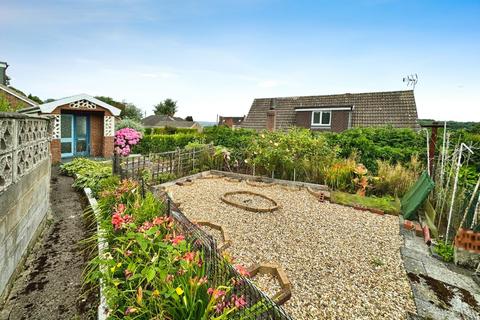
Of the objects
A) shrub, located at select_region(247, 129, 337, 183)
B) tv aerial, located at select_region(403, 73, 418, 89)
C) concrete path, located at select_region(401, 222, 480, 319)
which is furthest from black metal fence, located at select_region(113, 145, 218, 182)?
tv aerial, located at select_region(403, 73, 418, 89)

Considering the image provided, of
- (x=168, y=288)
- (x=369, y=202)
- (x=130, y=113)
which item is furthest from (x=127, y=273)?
(x=130, y=113)

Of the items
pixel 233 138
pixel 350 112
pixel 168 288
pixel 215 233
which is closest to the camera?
pixel 168 288

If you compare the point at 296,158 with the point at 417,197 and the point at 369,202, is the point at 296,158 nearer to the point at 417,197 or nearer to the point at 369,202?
the point at 369,202

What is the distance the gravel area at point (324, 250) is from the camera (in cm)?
285

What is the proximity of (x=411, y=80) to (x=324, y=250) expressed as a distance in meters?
18.2

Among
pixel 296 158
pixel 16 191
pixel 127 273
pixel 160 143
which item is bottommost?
pixel 127 273

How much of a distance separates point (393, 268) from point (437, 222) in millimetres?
2738

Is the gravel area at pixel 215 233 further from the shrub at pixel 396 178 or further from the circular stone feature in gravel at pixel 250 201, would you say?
the shrub at pixel 396 178

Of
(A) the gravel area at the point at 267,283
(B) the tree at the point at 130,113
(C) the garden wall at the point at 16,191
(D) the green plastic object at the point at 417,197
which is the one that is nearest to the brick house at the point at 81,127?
(C) the garden wall at the point at 16,191

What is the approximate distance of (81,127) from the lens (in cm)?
1303

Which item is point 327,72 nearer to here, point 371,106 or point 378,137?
point 371,106

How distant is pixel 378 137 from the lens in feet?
31.4

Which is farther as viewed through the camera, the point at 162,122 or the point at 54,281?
the point at 162,122

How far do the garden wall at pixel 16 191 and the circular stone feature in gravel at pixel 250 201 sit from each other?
3.83m
